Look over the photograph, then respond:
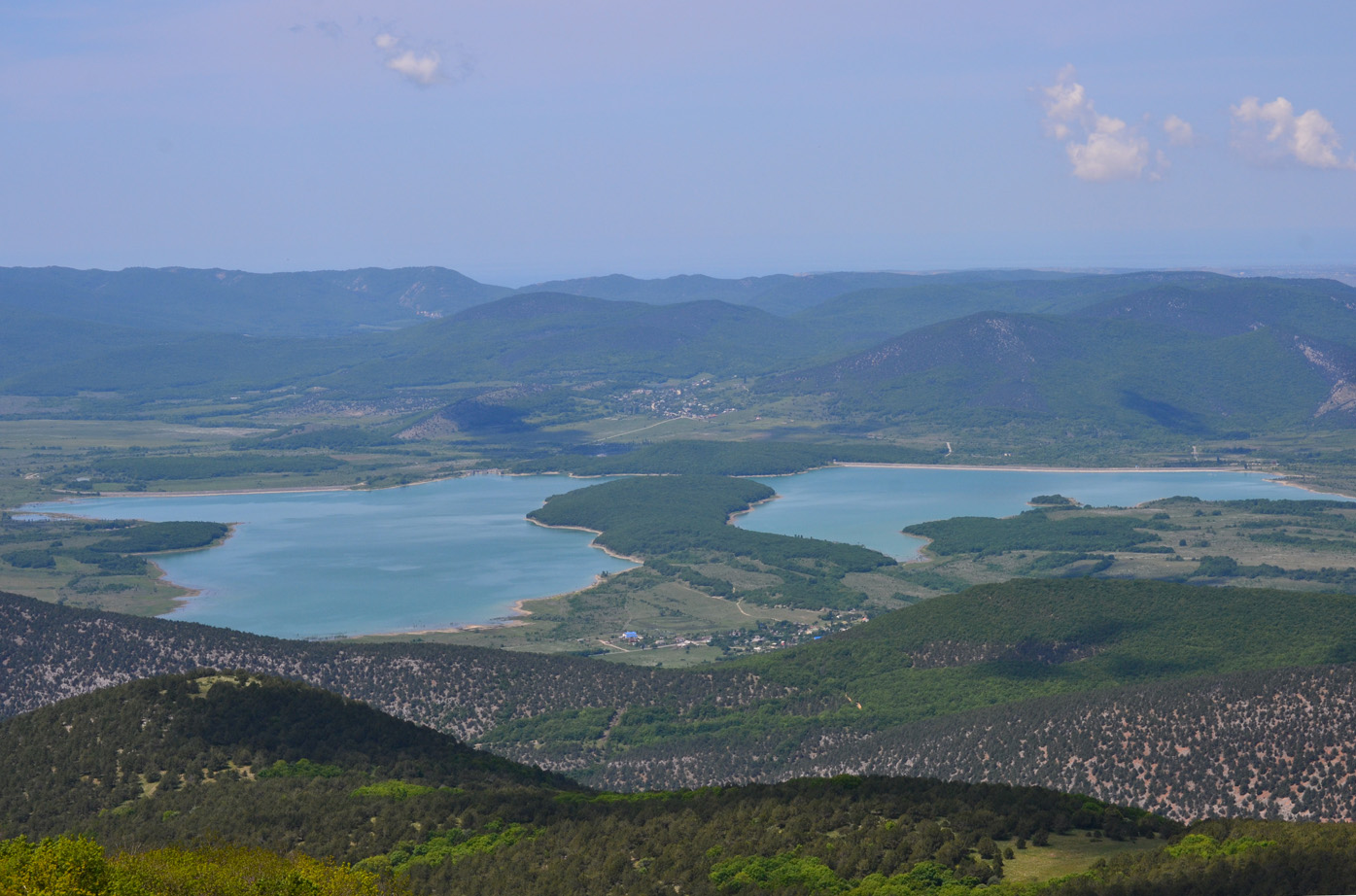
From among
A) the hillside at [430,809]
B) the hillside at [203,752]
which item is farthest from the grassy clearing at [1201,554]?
the hillside at [430,809]

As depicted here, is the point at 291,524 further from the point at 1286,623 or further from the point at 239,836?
the point at 239,836

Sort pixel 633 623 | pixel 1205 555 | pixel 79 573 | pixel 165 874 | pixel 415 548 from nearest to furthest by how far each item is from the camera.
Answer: pixel 165 874
pixel 633 623
pixel 79 573
pixel 1205 555
pixel 415 548

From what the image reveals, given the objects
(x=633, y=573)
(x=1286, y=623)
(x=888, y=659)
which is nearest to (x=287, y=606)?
(x=633, y=573)

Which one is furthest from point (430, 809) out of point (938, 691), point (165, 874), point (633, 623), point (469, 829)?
point (633, 623)

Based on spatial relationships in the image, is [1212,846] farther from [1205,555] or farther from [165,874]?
[1205,555]

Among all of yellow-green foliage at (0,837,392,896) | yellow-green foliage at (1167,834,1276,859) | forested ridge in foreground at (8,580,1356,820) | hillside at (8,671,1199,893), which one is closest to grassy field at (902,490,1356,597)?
forested ridge in foreground at (8,580,1356,820)

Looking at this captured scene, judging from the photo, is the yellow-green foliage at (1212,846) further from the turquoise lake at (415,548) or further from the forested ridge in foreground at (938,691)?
the turquoise lake at (415,548)

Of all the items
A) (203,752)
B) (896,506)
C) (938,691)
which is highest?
(203,752)
